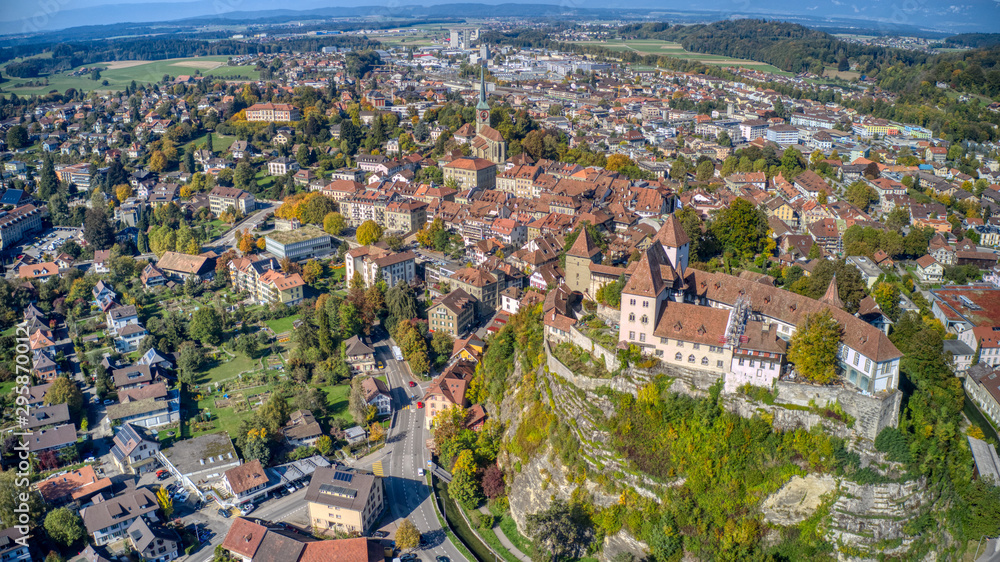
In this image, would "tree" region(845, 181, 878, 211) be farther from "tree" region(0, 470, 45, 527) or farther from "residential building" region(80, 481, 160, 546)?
"tree" region(0, 470, 45, 527)

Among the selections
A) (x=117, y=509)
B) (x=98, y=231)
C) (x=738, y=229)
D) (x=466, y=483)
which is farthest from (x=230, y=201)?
(x=466, y=483)

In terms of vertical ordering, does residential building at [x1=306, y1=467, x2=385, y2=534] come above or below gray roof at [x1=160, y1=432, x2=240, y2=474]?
above

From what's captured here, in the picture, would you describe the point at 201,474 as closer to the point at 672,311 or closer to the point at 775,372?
the point at 672,311

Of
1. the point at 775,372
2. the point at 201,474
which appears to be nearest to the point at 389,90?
the point at 201,474

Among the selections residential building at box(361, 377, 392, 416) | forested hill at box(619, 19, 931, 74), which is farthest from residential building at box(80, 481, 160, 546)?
forested hill at box(619, 19, 931, 74)

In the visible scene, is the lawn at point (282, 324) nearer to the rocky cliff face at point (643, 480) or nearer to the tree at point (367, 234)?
the tree at point (367, 234)

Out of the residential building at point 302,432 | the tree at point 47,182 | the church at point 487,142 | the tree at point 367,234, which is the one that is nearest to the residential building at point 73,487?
the residential building at point 302,432

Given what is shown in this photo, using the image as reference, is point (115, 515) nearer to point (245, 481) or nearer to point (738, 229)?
point (245, 481)
